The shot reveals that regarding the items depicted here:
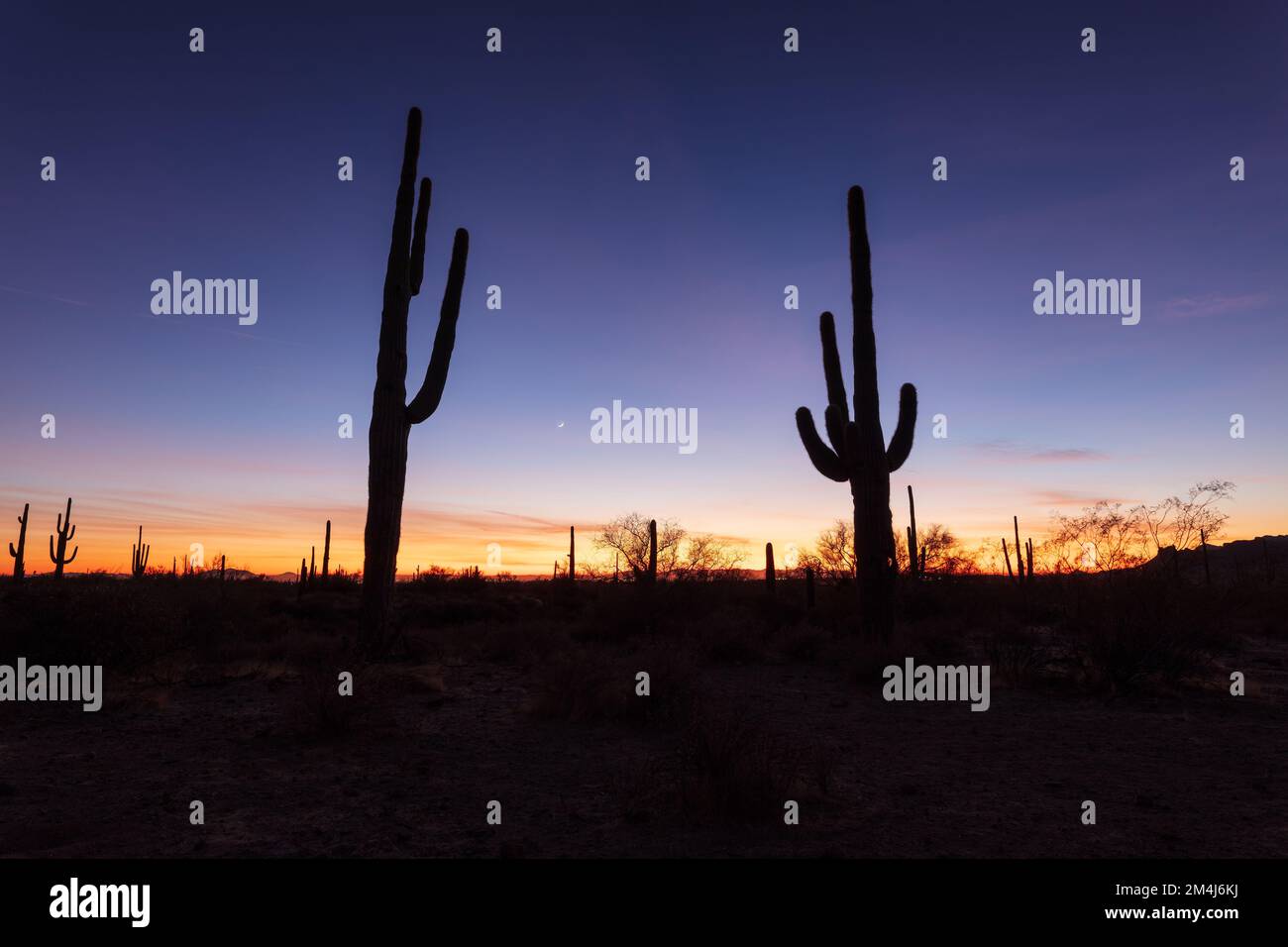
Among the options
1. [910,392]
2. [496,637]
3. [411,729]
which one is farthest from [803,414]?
[411,729]

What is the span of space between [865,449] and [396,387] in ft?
29.7

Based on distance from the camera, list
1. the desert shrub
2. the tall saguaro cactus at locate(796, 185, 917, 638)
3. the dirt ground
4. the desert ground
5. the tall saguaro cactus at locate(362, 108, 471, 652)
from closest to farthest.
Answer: the dirt ground, the desert ground, the desert shrub, the tall saguaro cactus at locate(362, 108, 471, 652), the tall saguaro cactus at locate(796, 185, 917, 638)

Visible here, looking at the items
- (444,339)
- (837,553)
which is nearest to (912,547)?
(837,553)

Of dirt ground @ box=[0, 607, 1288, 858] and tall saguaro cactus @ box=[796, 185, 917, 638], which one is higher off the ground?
tall saguaro cactus @ box=[796, 185, 917, 638]

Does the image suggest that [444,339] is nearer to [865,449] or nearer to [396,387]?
[396,387]

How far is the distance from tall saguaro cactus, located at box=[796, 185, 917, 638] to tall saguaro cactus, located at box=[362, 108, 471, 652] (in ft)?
25.1

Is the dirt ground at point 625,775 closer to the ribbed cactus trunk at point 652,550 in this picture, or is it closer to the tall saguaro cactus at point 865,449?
the tall saguaro cactus at point 865,449

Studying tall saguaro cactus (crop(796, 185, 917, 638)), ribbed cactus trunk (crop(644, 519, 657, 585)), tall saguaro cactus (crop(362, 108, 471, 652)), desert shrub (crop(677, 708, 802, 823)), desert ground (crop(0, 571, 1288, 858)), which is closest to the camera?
desert ground (crop(0, 571, 1288, 858))

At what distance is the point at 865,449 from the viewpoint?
1492cm

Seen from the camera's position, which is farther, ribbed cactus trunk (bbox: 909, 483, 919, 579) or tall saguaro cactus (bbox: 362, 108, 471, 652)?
ribbed cactus trunk (bbox: 909, 483, 919, 579)

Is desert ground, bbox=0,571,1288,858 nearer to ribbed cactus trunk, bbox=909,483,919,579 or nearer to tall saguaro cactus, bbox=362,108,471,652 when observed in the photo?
tall saguaro cactus, bbox=362,108,471,652

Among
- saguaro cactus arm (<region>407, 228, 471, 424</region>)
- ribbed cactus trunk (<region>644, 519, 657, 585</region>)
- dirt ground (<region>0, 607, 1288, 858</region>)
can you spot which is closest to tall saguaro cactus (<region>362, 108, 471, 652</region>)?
saguaro cactus arm (<region>407, 228, 471, 424</region>)

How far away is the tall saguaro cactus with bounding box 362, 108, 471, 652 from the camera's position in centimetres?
1278
